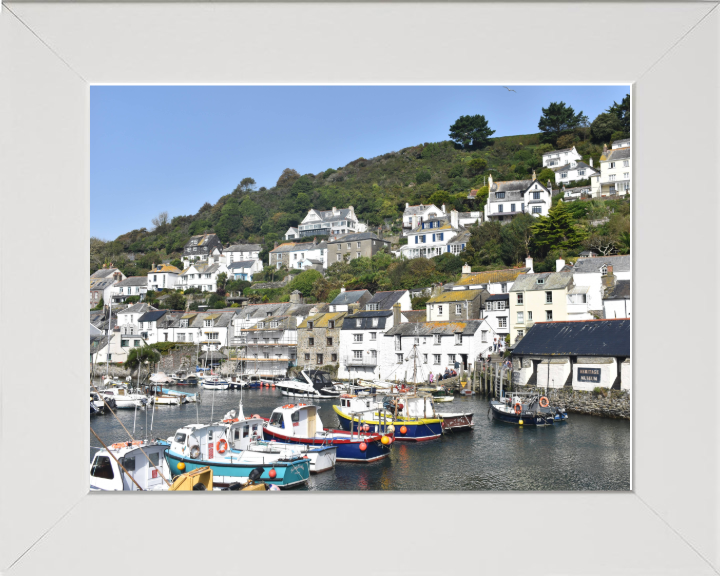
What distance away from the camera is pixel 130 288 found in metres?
23.9

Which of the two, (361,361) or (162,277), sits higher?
(162,277)

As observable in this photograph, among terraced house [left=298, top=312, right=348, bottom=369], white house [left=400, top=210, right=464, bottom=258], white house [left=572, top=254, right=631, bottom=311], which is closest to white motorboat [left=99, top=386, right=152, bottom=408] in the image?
terraced house [left=298, top=312, right=348, bottom=369]

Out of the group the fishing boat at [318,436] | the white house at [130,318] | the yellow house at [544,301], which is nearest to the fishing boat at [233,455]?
the fishing boat at [318,436]

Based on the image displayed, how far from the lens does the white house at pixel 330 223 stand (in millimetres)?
30516

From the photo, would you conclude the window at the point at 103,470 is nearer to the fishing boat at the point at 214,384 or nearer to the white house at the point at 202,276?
the fishing boat at the point at 214,384

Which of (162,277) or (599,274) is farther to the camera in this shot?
(162,277)

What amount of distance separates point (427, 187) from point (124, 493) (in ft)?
92.8

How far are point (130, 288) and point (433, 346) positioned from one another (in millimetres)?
13411

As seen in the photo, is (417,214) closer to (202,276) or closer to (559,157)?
(559,157)

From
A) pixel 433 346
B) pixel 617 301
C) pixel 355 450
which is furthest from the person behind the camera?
pixel 433 346

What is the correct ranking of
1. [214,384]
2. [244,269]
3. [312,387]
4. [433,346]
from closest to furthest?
[312,387] → [433,346] → [214,384] → [244,269]
